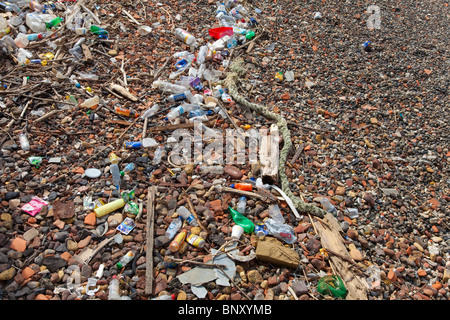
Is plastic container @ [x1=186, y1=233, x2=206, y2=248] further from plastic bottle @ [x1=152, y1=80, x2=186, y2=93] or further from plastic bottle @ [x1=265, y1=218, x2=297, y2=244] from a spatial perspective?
plastic bottle @ [x1=152, y1=80, x2=186, y2=93]

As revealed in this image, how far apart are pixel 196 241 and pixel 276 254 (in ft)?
2.55

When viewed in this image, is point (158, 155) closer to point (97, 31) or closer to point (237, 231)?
point (237, 231)

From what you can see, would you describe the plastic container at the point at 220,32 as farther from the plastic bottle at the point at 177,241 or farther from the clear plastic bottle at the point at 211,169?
the plastic bottle at the point at 177,241

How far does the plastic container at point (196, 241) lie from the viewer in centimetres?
292

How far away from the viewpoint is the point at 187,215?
3164 mm

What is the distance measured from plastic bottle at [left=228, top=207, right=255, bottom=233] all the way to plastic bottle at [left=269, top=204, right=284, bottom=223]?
0.27 m

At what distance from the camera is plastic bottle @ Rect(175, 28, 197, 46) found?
5.45 metres

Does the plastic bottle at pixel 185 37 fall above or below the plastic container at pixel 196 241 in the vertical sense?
above

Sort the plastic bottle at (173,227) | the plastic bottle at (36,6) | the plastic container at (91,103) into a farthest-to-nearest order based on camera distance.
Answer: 1. the plastic bottle at (36,6)
2. the plastic container at (91,103)
3. the plastic bottle at (173,227)

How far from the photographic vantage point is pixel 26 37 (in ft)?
15.6

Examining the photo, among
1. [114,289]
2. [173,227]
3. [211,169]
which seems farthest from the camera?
[211,169]

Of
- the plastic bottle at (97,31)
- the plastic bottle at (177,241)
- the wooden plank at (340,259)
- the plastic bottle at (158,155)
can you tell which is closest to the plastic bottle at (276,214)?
the wooden plank at (340,259)

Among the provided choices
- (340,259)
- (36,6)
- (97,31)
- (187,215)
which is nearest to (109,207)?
(187,215)

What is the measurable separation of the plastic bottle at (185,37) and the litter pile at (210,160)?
0.12ft
